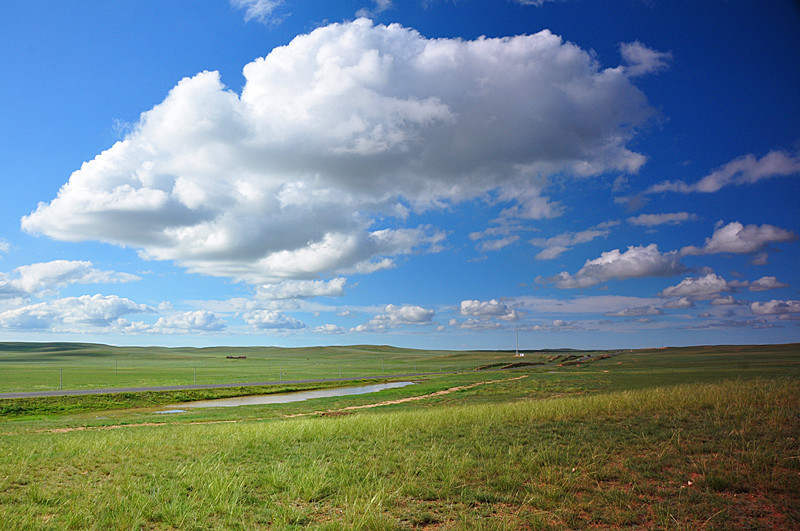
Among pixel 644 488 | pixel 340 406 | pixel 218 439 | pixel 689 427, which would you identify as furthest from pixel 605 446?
pixel 340 406

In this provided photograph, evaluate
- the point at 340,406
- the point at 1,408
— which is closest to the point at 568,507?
the point at 340,406

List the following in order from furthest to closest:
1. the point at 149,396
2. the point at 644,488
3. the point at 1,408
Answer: the point at 149,396 < the point at 1,408 < the point at 644,488

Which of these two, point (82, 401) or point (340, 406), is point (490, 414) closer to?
point (340, 406)

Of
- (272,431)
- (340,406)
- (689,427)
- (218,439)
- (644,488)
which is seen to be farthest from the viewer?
(340,406)

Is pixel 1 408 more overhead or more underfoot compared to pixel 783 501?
more underfoot

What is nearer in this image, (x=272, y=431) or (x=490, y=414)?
(x=272, y=431)

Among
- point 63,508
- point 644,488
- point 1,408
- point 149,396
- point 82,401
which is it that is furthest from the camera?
point 149,396

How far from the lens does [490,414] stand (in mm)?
17094

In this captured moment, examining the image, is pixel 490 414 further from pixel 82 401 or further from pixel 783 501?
pixel 82 401

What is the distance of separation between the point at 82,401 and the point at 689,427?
1993 inches

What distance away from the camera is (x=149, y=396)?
49219 millimetres

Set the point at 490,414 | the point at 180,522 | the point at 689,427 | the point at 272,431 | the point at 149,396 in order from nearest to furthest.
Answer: the point at 180,522 < the point at 689,427 < the point at 272,431 < the point at 490,414 < the point at 149,396

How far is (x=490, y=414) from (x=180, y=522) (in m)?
11.9

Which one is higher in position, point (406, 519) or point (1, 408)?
point (406, 519)
